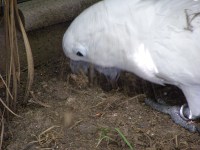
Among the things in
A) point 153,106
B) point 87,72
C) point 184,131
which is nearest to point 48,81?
point 87,72

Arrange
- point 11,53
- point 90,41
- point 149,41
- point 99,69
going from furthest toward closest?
1. point 99,69
2. point 90,41
3. point 149,41
4. point 11,53

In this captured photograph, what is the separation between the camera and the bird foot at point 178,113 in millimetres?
1977

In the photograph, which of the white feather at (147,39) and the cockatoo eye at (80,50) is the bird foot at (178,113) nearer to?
the white feather at (147,39)

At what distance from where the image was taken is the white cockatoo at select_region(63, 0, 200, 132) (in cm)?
182

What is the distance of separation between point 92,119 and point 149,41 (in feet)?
1.34

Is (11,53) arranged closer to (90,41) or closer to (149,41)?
(90,41)

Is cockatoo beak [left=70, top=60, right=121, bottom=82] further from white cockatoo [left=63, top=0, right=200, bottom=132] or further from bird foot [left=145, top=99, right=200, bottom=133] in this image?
bird foot [left=145, top=99, right=200, bottom=133]

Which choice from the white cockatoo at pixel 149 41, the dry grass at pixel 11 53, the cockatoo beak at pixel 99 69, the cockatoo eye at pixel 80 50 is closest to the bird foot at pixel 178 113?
the white cockatoo at pixel 149 41

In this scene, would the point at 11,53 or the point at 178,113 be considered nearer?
the point at 11,53

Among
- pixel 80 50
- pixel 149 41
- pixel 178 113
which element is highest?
pixel 149 41

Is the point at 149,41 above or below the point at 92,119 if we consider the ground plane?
above

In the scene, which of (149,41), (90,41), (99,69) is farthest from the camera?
(99,69)

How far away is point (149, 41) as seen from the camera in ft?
6.19

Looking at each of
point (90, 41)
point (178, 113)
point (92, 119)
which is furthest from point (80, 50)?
point (178, 113)
